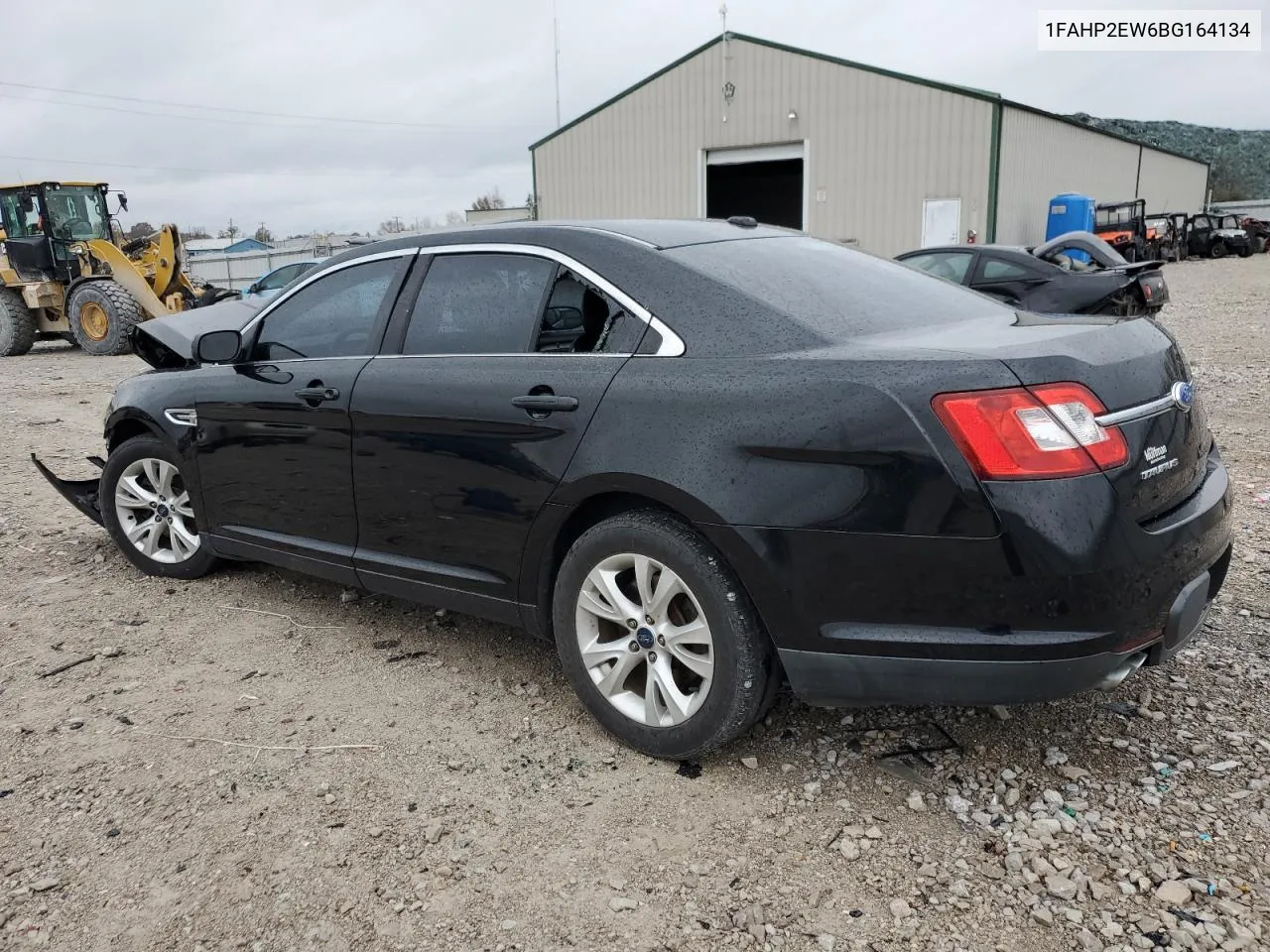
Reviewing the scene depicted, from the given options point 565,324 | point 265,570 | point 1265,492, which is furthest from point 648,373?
point 1265,492

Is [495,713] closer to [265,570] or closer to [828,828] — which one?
[828,828]

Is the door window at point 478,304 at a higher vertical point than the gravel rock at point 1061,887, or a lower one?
higher

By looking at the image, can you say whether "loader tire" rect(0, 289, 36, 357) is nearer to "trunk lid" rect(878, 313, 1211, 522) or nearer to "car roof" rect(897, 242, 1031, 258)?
"car roof" rect(897, 242, 1031, 258)

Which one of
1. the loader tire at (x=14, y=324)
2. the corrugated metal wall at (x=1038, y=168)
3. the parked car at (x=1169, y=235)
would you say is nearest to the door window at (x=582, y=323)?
the loader tire at (x=14, y=324)

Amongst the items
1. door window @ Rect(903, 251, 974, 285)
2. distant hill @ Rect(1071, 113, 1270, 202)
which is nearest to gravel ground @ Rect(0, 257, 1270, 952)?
door window @ Rect(903, 251, 974, 285)

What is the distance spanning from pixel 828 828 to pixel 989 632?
2.23 feet

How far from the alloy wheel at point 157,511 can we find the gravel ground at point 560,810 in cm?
72

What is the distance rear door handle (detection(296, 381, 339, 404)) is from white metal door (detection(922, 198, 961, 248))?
20.4 metres

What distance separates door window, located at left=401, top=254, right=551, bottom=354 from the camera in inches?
125

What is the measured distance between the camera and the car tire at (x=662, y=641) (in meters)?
2.64

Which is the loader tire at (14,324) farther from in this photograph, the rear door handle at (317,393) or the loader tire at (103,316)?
the rear door handle at (317,393)

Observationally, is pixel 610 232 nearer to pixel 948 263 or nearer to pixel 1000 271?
pixel 1000 271

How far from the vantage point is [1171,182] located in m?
44.2

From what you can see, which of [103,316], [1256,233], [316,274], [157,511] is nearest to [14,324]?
[103,316]
